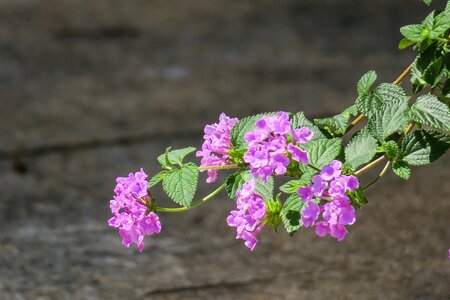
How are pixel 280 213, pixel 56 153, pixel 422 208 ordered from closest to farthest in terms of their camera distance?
pixel 280 213 < pixel 422 208 < pixel 56 153

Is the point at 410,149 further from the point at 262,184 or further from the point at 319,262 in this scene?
the point at 319,262

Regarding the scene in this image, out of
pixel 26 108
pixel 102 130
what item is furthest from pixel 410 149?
pixel 26 108

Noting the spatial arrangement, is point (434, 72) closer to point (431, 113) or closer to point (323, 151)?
Result: point (431, 113)

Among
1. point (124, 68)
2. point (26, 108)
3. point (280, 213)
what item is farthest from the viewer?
point (124, 68)

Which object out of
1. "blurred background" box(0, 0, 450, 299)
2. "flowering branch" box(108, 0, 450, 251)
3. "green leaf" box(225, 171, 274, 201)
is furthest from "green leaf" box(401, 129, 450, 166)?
"blurred background" box(0, 0, 450, 299)

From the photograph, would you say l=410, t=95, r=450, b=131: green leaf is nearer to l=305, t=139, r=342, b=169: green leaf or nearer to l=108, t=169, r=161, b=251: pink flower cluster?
l=305, t=139, r=342, b=169: green leaf

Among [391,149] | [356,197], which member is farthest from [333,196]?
[391,149]
